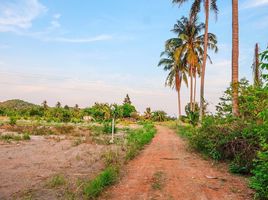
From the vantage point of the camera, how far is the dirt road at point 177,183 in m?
6.58

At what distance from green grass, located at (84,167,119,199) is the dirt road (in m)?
0.17

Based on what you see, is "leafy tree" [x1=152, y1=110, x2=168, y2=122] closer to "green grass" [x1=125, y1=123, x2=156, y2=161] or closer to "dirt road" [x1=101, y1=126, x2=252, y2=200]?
"green grass" [x1=125, y1=123, x2=156, y2=161]

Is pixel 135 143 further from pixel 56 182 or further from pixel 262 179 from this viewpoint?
pixel 262 179

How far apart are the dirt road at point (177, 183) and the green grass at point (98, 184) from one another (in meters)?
0.17

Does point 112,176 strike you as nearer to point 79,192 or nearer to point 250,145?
point 79,192

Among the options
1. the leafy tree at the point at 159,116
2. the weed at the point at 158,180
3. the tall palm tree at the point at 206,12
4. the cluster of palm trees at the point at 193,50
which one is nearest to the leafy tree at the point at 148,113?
the leafy tree at the point at 159,116

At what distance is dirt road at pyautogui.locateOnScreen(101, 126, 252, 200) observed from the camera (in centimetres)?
658

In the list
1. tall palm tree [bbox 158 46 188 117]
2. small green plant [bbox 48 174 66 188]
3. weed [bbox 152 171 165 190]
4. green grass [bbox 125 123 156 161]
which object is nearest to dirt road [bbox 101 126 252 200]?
weed [bbox 152 171 165 190]

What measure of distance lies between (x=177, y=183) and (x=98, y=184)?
192 centimetres

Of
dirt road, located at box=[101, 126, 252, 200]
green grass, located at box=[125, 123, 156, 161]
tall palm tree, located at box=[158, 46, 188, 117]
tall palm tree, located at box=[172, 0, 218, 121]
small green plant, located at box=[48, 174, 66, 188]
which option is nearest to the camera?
dirt road, located at box=[101, 126, 252, 200]

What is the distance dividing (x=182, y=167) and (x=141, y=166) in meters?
1.21

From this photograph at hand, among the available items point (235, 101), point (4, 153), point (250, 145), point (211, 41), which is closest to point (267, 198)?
point (250, 145)

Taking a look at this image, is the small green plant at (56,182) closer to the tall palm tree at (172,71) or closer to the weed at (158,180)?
the weed at (158,180)

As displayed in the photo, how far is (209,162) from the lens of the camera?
11094 mm
